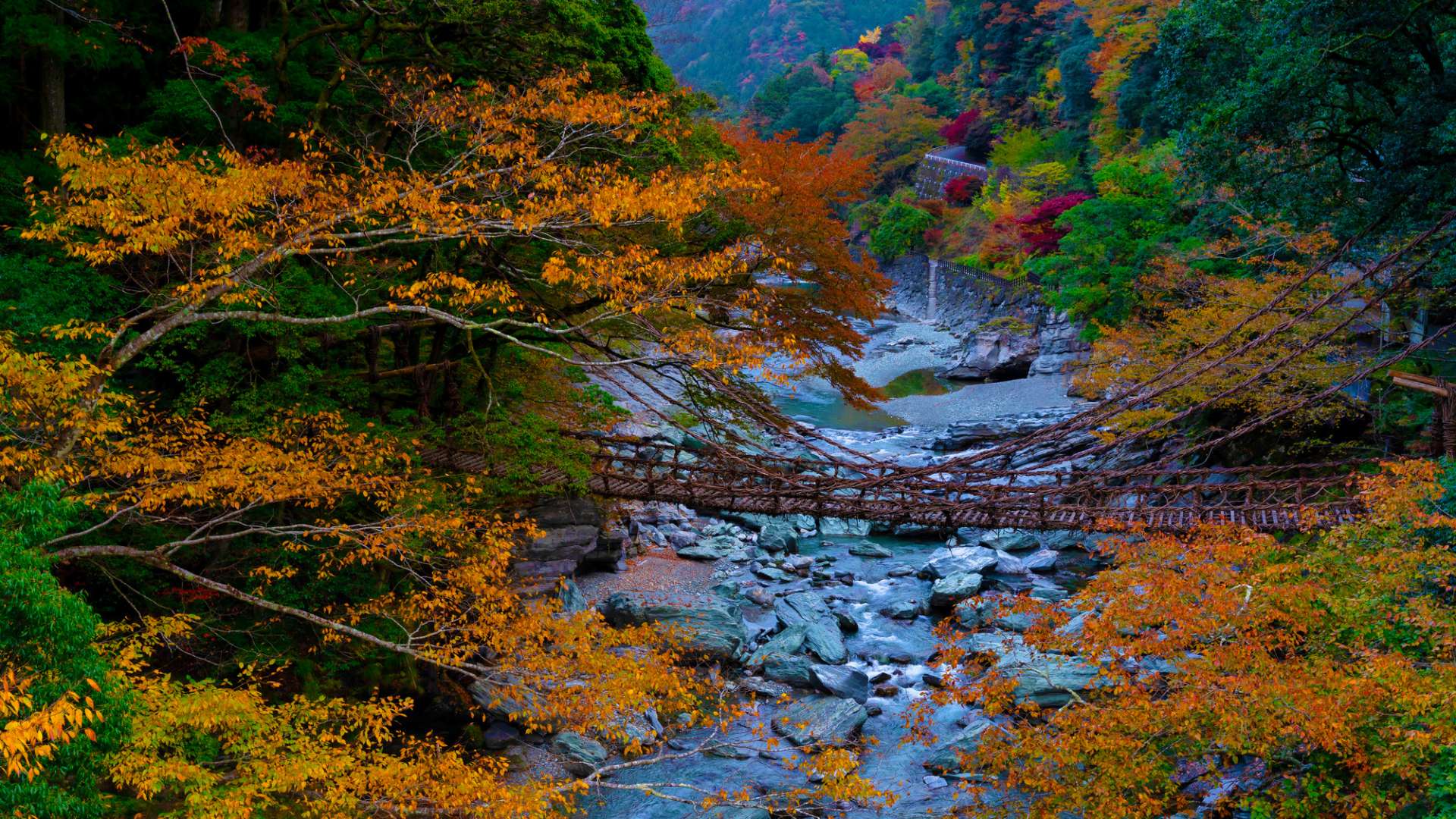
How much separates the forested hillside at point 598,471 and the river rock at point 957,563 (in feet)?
0.41

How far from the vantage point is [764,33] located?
61.2 metres

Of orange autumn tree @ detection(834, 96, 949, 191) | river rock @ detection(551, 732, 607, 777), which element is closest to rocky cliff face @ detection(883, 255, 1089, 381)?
orange autumn tree @ detection(834, 96, 949, 191)

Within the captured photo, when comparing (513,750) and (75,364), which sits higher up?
(75,364)

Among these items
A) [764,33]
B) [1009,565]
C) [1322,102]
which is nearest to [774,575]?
[1009,565]

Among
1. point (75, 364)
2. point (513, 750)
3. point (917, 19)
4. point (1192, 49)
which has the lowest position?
point (513, 750)

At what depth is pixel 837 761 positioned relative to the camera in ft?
16.4

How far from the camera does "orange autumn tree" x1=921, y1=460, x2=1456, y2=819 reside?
450 cm

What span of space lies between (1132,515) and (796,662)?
13.1 ft

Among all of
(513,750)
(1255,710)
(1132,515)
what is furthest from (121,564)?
(1132,515)

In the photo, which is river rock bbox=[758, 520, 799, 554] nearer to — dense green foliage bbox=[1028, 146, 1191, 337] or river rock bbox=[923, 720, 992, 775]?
river rock bbox=[923, 720, 992, 775]

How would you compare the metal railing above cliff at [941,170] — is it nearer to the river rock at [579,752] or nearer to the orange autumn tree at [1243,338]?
the orange autumn tree at [1243,338]

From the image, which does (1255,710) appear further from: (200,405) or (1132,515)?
(200,405)

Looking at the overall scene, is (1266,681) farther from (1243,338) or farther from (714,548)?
(714,548)

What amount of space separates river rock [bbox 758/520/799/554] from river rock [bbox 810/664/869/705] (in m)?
4.55
